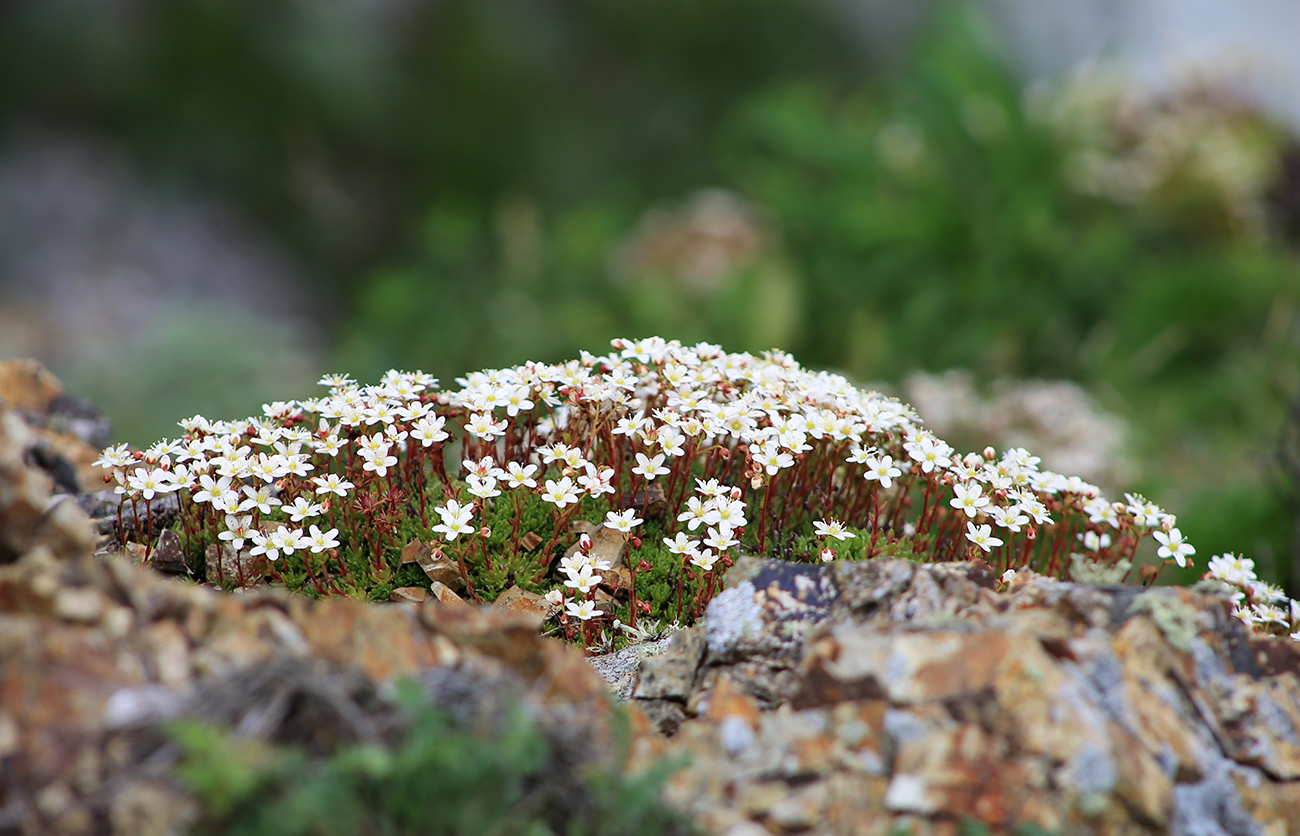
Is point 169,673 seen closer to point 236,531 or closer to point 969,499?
point 236,531

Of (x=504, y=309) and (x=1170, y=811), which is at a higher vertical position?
(x=504, y=309)

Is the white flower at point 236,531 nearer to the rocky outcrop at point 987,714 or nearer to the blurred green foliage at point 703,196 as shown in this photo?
the rocky outcrop at point 987,714

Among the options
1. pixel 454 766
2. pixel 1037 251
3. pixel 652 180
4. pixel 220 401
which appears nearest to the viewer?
pixel 454 766

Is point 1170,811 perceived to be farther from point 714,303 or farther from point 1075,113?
point 1075,113

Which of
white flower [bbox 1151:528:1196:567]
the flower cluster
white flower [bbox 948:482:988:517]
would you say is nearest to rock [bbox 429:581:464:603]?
white flower [bbox 948:482:988:517]

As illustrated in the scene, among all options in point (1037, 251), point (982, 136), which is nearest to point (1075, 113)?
point (982, 136)

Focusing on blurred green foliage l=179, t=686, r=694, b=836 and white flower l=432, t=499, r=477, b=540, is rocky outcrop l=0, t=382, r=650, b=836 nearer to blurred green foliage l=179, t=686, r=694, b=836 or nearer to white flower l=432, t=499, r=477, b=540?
blurred green foliage l=179, t=686, r=694, b=836
